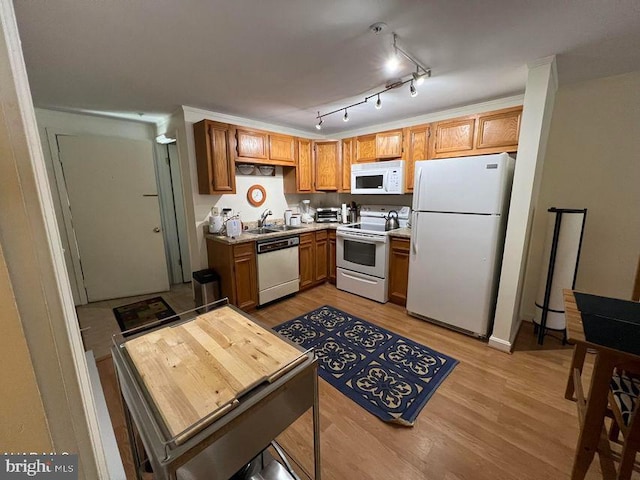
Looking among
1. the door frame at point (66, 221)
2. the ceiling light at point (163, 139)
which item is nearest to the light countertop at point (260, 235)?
the ceiling light at point (163, 139)

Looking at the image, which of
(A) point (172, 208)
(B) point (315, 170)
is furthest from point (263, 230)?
(A) point (172, 208)

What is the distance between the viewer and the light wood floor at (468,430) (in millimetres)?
1368

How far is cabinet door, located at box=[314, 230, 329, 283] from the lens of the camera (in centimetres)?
375

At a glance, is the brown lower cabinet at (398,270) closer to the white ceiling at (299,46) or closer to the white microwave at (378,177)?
the white microwave at (378,177)

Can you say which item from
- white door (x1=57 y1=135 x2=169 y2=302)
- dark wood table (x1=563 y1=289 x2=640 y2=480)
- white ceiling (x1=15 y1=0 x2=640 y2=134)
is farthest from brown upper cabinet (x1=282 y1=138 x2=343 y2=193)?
dark wood table (x1=563 y1=289 x2=640 y2=480)

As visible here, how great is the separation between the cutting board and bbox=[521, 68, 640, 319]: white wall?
2.98 metres

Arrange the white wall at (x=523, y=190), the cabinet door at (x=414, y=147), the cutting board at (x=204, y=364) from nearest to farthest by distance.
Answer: the cutting board at (x=204, y=364), the white wall at (x=523, y=190), the cabinet door at (x=414, y=147)

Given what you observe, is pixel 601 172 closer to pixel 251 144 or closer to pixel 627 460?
pixel 627 460

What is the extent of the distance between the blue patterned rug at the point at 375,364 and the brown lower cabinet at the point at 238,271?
0.54 metres

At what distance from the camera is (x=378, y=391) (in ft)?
6.09

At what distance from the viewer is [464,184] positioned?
237cm

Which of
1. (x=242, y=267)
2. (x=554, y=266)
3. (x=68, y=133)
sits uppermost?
(x=68, y=133)

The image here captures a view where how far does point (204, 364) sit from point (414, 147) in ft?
10.2

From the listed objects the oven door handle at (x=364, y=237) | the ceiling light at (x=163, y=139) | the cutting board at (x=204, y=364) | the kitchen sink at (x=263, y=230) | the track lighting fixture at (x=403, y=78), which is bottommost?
the cutting board at (x=204, y=364)
